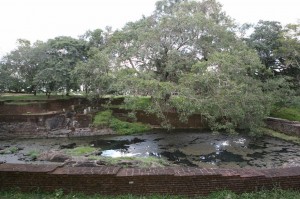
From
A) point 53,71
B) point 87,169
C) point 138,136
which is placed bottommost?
point 138,136

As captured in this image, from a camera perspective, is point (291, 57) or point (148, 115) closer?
point (148, 115)

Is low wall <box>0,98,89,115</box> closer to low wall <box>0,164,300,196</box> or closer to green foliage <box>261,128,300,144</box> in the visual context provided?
green foliage <box>261,128,300,144</box>

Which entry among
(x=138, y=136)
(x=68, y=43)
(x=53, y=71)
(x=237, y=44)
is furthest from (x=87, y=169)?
(x=68, y=43)

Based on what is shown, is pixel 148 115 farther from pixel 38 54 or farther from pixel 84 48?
pixel 38 54

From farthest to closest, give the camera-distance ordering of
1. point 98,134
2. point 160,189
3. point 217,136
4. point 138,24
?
1. point 138,24
2. point 98,134
3. point 217,136
4. point 160,189

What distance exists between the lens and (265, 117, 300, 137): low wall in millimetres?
17562

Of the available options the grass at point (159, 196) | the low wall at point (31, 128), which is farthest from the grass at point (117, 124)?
the grass at point (159, 196)

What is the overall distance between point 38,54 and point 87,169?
21.7m

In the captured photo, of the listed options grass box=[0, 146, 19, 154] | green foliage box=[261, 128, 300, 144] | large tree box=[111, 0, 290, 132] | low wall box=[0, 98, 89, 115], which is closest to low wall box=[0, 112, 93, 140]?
low wall box=[0, 98, 89, 115]

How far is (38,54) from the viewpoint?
24781 mm

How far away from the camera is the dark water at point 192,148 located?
1292 centimetres

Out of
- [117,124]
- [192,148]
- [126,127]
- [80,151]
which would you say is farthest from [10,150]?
[192,148]

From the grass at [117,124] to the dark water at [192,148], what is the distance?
1.29 m

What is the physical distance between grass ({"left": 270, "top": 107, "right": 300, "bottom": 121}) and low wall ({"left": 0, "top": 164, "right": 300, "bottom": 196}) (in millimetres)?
18149
